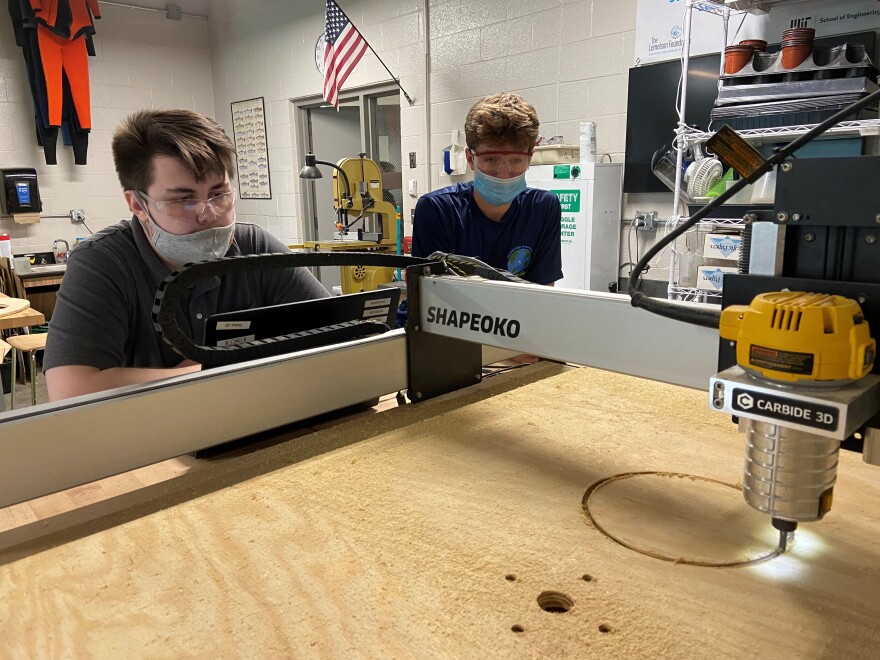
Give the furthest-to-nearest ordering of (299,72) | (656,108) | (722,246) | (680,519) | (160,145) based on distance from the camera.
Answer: (299,72), (656,108), (722,246), (160,145), (680,519)

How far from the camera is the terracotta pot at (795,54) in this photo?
249cm

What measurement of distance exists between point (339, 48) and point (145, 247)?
3778 mm

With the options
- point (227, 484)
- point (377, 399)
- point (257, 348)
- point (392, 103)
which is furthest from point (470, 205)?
point (392, 103)

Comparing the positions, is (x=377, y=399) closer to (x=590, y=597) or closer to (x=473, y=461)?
(x=473, y=461)

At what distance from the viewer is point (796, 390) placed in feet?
1.60

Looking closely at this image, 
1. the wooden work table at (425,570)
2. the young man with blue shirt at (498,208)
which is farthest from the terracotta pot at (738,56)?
the wooden work table at (425,570)

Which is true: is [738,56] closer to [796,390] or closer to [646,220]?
[646,220]

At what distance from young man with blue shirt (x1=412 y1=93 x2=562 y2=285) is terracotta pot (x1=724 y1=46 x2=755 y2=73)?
4.07ft

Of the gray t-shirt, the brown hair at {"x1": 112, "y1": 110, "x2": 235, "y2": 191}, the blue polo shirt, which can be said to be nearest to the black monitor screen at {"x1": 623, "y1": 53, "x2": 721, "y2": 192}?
the blue polo shirt

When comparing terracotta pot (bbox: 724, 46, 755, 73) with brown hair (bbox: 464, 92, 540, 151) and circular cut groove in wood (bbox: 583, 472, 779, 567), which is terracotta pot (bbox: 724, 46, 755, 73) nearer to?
brown hair (bbox: 464, 92, 540, 151)

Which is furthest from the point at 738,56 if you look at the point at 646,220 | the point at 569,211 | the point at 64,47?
the point at 64,47

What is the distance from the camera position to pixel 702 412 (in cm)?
104

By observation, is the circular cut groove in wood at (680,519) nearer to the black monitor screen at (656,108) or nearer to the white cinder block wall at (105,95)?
the black monitor screen at (656,108)

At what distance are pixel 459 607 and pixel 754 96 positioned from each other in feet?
8.97
